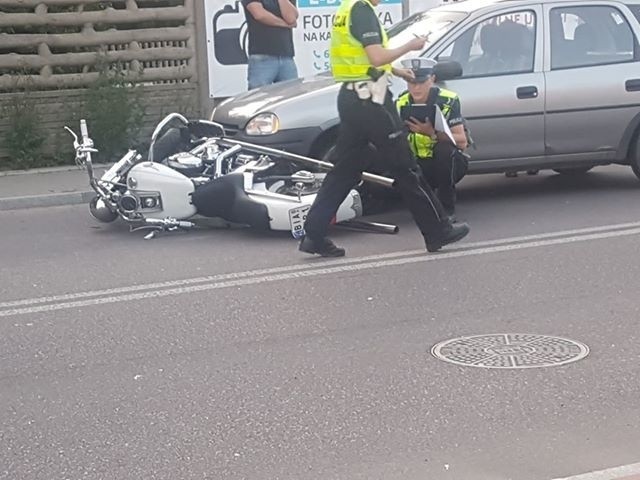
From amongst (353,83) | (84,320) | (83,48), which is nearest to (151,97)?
(83,48)

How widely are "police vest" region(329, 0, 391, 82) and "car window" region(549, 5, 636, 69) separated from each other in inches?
105

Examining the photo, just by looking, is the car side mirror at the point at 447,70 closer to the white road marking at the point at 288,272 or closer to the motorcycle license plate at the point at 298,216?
the white road marking at the point at 288,272

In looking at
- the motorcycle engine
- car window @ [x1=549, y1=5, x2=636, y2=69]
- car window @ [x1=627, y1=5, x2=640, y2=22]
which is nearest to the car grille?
the motorcycle engine

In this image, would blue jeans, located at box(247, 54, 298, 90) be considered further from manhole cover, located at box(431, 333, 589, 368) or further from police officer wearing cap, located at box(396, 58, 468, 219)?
manhole cover, located at box(431, 333, 589, 368)

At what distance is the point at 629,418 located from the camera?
5172 millimetres

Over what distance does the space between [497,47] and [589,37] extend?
2.91ft

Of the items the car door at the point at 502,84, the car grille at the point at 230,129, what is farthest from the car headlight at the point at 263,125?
the car door at the point at 502,84

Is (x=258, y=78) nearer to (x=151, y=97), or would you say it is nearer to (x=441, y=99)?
(x=151, y=97)

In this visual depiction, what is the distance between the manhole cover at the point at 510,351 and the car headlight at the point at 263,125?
3442mm

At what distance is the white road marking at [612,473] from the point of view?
449 centimetres

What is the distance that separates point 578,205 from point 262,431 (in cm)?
545

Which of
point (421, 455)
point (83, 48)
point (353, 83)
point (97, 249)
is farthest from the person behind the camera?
point (83, 48)

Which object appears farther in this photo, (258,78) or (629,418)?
(258,78)

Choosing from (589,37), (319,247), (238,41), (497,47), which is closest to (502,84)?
(497,47)
